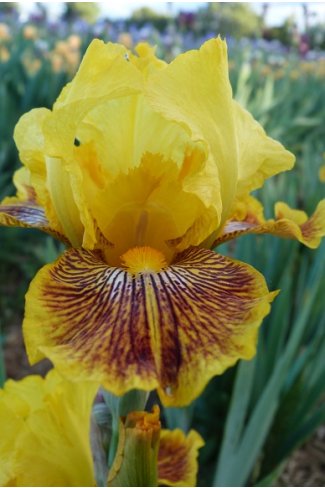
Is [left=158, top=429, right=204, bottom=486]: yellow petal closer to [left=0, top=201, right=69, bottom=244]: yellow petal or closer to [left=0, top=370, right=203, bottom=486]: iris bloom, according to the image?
[left=0, top=370, right=203, bottom=486]: iris bloom

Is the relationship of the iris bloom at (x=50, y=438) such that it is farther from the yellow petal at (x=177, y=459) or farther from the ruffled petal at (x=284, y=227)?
the ruffled petal at (x=284, y=227)

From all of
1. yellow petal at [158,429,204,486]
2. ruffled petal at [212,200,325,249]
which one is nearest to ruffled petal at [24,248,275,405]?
ruffled petal at [212,200,325,249]

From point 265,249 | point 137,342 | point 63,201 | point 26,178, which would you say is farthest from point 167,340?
point 265,249

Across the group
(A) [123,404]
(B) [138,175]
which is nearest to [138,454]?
(A) [123,404]

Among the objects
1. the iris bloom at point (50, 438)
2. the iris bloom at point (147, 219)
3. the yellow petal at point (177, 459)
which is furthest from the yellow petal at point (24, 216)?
the yellow petal at point (177, 459)

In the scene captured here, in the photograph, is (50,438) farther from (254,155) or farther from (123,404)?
(254,155)

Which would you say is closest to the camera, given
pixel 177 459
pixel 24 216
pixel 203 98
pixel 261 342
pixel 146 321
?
pixel 146 321

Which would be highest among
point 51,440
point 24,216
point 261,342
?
point 24,216
